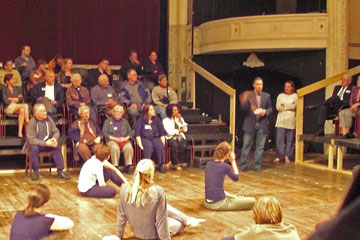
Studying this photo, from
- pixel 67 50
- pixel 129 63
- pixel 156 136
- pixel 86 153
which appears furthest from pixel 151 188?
pixel 67 50

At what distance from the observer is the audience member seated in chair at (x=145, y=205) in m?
4.11

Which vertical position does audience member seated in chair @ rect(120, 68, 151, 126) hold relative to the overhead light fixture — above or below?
below

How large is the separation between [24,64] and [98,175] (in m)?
3.92

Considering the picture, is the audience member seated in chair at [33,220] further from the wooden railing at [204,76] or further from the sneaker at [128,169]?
the wooden railing at [204,76]

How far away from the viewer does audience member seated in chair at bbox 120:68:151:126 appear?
9.50 metres

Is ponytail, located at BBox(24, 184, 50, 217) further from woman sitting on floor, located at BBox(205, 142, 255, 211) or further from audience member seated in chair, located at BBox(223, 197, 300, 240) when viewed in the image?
woman sitting on floor, located at BBox(205, 142, 255, 211)

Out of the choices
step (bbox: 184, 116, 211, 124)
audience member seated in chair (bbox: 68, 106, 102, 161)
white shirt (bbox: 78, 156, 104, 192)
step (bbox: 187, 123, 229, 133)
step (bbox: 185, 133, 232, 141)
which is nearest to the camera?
white shirt (bbox: 78, 156, 104, 192)

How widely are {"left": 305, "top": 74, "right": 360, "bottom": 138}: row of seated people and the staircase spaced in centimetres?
159

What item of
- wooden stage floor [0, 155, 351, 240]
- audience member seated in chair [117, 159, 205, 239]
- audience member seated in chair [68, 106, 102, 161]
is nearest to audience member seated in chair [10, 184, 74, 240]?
wooden stage floor [0, 155, 351, 240]

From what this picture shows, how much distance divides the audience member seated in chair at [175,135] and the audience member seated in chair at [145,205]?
4.58 metres

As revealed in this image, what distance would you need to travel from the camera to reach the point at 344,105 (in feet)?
29.9

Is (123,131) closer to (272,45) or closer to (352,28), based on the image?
(272,45)

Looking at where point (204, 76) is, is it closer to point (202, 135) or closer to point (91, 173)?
point (202, 135)

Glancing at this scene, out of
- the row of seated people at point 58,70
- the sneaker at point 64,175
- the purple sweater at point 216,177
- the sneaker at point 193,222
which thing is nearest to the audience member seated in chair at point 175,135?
the row of seated people at point 58,70
